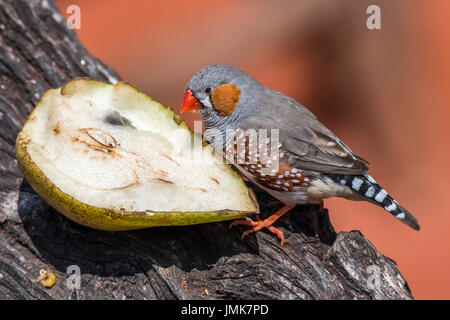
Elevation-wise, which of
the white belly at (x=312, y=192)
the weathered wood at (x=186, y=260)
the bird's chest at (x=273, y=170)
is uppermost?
the bird's chest at (x=273, y=170)

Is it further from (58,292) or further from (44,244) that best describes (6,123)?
(58,292)

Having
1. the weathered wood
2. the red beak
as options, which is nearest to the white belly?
the weathered wood

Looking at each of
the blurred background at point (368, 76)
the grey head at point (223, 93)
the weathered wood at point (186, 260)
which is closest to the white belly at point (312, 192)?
the weathered wood at point (186, 260)

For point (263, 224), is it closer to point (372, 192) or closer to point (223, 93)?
point (372, 192)

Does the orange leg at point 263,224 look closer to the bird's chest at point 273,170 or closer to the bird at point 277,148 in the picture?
the bird at point 277,148

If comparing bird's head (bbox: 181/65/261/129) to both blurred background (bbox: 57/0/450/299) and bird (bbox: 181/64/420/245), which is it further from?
blurred background (bbox: 57/0/450/299)

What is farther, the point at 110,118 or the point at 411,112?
the point at 411,112

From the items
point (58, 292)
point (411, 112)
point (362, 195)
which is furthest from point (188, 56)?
point (58, 292)
